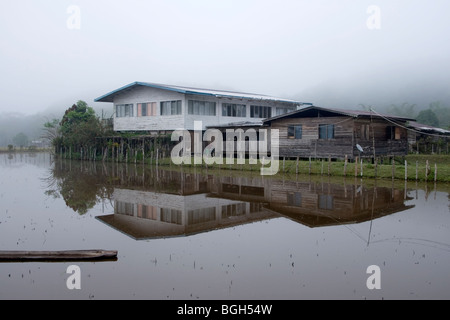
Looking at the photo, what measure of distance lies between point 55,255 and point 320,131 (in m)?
19.9

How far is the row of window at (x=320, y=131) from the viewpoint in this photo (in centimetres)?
2480

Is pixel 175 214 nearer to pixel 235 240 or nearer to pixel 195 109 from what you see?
pixel 235 240

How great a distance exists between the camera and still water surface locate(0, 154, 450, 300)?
22.3 feet

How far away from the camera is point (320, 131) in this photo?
82.9ft

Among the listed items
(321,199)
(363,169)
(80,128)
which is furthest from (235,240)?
(80,128)

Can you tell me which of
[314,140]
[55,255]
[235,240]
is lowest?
[235,240]

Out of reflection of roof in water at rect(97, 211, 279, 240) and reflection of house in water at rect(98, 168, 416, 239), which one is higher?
reflection of house in water at rect(98, 168, 416, 239)

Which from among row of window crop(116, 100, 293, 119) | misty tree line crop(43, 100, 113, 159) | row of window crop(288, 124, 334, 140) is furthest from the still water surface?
misty tree line crop(43, 100, 113, 159)

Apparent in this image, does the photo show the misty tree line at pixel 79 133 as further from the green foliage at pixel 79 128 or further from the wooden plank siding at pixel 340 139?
the wooden plank siding at pixel 340 139

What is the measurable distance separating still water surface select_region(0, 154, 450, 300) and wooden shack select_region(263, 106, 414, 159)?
6.79m

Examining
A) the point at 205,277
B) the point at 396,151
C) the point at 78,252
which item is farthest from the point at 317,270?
the point at 396,151

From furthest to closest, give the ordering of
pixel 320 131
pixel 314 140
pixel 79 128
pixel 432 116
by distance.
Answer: pixel 432 116 → pixel 79 128 → pixel 314 140 → pixel 320 131

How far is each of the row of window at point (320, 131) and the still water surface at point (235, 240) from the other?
7749 mm

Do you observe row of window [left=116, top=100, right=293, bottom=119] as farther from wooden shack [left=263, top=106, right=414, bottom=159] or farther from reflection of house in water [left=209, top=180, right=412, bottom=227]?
reflection of house in water [left=209, top=180, right=412, bottom=227]
